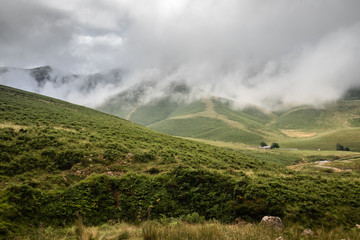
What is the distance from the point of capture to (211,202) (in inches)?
432

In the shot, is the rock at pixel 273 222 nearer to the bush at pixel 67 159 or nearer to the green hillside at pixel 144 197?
the green hillside at pixel 144 197

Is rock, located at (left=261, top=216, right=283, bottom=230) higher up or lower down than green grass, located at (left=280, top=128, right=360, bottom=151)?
lower down

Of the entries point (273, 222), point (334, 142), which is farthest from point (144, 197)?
point (334, 142)

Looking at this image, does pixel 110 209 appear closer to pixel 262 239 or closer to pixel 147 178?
pixel 147 178

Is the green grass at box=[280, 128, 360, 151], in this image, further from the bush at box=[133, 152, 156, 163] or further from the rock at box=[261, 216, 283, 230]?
the rock at box=[261, 216, 283, 230]

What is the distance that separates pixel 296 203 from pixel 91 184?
453 inches

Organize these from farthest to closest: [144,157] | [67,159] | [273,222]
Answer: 1. [144,157]
2. [67,159]
3. [273,222]

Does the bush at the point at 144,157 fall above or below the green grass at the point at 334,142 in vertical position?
below

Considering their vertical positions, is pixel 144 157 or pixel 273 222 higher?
pixel 144 157

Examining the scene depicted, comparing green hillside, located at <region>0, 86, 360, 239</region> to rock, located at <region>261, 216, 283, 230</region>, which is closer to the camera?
rock, located at <region>261, 216, 283, 230</region>

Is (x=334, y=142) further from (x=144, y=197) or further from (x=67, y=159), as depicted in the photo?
(x=67, y=159)

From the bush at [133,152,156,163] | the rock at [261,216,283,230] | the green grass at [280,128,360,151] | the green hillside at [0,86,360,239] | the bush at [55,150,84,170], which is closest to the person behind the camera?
the rock at [261,216,283,230]

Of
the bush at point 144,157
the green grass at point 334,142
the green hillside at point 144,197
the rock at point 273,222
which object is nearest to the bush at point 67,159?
the green hillside at point 144,197

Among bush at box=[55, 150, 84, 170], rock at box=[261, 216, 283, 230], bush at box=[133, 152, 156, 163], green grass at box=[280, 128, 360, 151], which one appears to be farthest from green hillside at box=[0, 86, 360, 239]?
green grass at box=[280, 128, 360, 151]
